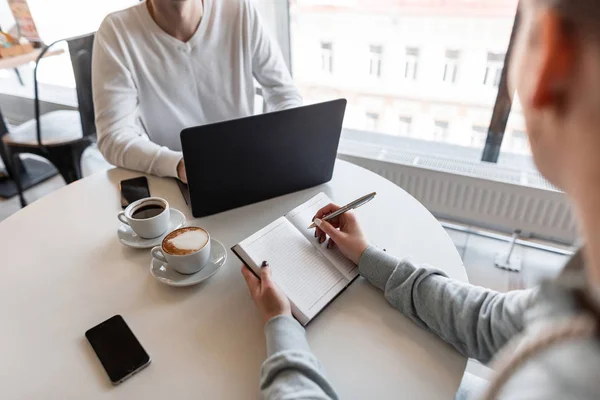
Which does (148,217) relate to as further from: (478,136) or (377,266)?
(478,136)

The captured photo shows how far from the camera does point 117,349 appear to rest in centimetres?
64

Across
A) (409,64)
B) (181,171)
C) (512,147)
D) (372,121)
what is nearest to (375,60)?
(409,64)

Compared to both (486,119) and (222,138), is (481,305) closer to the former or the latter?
(222,138)

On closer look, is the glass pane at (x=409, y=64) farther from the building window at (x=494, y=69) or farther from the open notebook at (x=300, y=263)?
the open notebook at (x=300, y=263)

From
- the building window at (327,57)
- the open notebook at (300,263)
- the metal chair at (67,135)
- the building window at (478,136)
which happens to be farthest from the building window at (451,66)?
the metal chair at (67,135)

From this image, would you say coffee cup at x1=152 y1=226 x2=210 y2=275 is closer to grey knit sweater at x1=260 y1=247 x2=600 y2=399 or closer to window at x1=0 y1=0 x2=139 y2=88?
grey knit sweater at x1=260 y1=247 x2=600 y2=399

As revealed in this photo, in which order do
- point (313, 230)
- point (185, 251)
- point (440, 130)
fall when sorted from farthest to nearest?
point (440, 130), point (313, 230), point (185, 251)

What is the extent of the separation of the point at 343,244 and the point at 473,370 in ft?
2.86

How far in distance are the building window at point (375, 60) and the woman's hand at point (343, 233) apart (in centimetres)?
128

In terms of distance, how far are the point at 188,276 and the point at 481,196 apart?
1473mm

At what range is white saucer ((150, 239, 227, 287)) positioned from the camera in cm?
75

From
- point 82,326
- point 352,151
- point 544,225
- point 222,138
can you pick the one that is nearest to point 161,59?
point 222,138

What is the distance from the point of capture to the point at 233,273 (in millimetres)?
789

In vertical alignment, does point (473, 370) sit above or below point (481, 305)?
below
